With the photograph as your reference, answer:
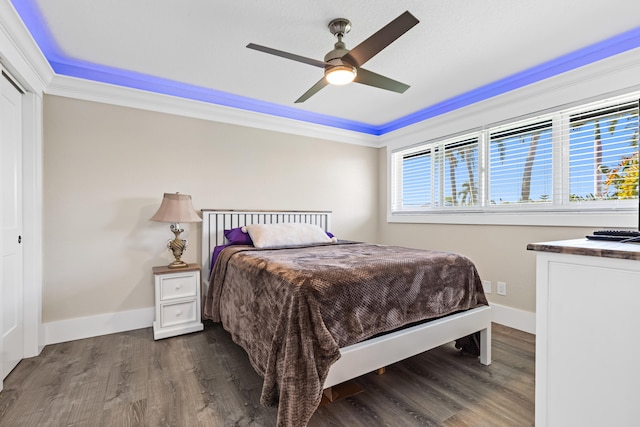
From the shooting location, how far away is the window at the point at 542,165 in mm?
2292

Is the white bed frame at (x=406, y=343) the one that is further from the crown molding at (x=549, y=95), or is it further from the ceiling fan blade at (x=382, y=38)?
the crown molding at (x=549, y=95)

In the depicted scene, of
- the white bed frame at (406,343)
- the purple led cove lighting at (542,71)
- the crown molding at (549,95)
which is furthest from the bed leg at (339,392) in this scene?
the purple led cove lighting at (542,71)

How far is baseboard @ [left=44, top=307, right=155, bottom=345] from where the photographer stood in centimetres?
254

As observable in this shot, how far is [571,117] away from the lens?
255cm

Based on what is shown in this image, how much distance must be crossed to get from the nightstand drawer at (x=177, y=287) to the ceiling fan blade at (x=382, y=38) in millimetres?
2281

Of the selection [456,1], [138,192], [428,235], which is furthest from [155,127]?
[428,235]

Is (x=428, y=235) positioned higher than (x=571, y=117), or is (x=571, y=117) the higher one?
(x=571, y=117)

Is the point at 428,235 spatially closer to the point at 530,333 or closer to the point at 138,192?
the point at 530,333

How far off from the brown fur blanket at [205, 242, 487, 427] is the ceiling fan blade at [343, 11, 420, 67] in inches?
51.2

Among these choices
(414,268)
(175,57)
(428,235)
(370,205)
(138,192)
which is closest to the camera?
(414,268)

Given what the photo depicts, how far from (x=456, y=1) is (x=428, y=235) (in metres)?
2.55

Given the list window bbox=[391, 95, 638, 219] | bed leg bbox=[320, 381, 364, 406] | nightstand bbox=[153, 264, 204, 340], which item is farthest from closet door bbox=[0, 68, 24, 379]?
window bbox=[391, 95, 638, 219]

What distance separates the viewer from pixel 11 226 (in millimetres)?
2104

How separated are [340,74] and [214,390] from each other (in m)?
2.18
